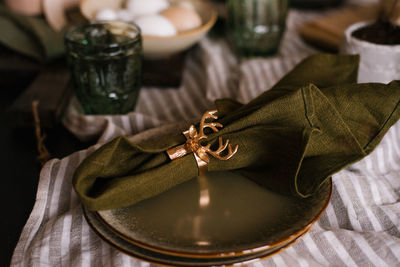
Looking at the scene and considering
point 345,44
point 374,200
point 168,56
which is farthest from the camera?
point 168,56

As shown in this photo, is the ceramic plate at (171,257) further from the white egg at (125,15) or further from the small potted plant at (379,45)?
the white egg at (125,15)

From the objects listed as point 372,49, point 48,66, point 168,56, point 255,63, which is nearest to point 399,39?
point 372,49

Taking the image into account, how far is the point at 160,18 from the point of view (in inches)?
A: 22.4

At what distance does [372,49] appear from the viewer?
461 millimetres

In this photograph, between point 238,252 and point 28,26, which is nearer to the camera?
point 238,252

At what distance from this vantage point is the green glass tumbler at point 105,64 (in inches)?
17.7

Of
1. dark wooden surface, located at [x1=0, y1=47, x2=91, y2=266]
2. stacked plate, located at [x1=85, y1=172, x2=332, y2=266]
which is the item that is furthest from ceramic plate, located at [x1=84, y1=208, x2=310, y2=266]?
dark wooden surface, located at [x1=0, y1=47, x2=91, y2=266]

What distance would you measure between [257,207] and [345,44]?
0.27 metres

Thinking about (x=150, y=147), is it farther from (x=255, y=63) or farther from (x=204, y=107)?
(x=255, y=63)

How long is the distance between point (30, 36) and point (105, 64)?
25cm

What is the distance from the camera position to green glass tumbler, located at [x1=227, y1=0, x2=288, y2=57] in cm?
63

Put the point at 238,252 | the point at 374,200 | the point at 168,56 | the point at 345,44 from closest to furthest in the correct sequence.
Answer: the point at 238,252 < the point at 374,200 < the point at 345,44 < the point at 168,56

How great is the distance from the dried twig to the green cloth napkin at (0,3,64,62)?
0.13m

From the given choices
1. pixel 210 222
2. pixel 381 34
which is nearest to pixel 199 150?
pixel 210 222
